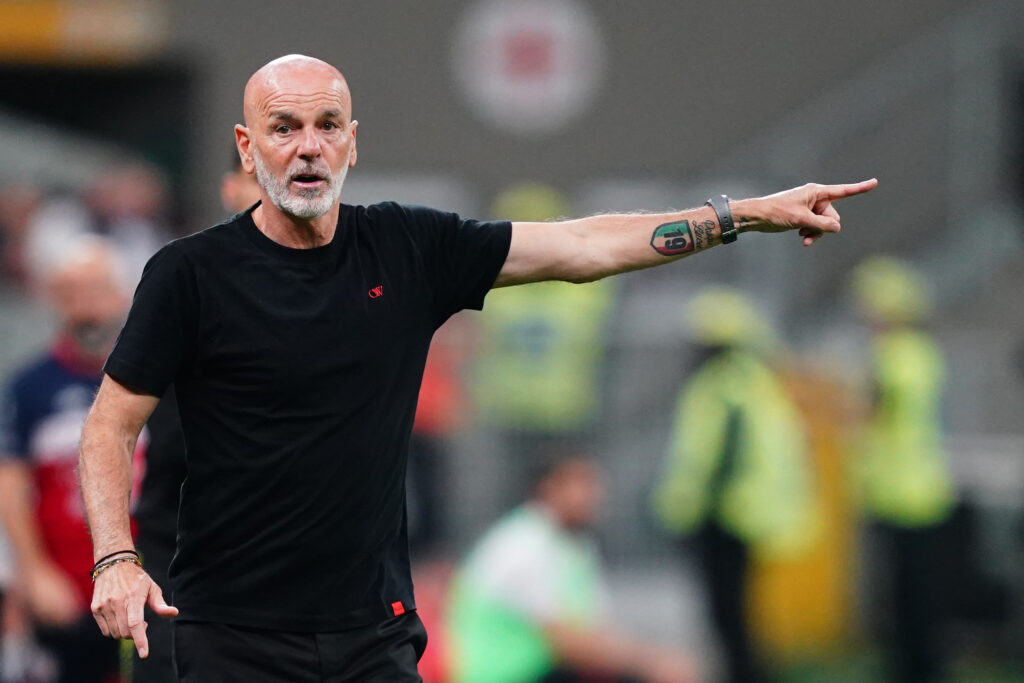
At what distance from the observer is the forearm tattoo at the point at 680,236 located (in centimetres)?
492

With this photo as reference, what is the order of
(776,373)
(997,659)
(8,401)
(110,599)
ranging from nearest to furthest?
(110,599) < (8,401) < (997,659) < (776,373)

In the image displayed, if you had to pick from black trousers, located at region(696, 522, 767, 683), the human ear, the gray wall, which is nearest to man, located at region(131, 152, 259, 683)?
the human ear

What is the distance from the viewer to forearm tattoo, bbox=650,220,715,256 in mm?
4922

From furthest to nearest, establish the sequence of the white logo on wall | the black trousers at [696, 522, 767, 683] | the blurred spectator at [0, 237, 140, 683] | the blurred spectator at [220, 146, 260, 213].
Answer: the white logo on wall
the black trousers at [696, 522, 767, 683]
the blurred spectator at [0, 237, 140, 683]
the blurred spectator at [220, 146, 260, 213]

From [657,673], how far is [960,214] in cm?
709

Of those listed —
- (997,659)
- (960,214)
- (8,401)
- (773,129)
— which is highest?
(773,129)

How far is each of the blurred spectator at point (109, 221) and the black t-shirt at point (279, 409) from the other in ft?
30.2

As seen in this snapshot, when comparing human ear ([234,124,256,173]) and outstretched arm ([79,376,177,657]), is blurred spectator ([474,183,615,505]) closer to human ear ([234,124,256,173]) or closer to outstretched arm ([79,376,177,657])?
human ear ([234,124,256,173])

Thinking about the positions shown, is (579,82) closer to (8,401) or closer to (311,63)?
(8,401)

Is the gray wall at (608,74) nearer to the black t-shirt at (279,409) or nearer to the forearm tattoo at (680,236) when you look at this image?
the forearm tattoo at (680,236)

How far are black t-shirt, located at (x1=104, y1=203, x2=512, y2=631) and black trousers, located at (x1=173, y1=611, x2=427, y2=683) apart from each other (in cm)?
3

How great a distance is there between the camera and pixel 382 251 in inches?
183

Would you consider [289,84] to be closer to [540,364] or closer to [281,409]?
[281,409]

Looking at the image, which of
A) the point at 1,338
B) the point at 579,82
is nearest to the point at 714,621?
the point at 1,338
